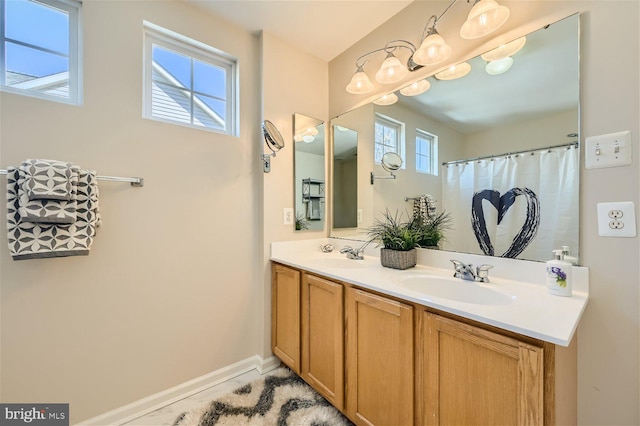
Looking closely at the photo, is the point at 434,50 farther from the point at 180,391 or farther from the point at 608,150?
the point at 180,391

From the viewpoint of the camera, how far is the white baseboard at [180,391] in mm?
1370

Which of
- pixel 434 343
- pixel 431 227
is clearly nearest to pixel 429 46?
pixel 431 227

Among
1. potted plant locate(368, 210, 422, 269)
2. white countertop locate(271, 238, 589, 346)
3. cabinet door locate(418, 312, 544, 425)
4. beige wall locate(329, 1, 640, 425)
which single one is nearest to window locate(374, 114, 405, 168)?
potted plant locate(368, 210, 422, 269)

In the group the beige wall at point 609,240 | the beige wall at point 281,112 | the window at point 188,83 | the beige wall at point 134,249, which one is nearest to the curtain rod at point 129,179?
the beige wall at point 134,249

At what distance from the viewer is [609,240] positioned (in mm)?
975

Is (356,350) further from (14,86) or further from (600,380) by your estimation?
(14,86)

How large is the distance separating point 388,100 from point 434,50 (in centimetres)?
42

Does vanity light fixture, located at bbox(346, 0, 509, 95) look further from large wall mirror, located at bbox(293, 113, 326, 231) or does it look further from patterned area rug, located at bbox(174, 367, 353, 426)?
patterned area rug, located at bbox(174, 367, 353, 426)

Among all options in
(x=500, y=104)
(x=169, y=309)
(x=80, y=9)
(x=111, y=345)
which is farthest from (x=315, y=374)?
(x=80, y=9)

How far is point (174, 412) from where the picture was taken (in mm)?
1469

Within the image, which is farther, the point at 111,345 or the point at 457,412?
the point at 111,345

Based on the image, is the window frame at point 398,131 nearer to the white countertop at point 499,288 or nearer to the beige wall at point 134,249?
the white countertop at point 499,288

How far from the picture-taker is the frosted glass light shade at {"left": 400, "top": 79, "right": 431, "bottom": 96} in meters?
1.55

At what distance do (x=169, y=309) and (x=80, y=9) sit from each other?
171 cm
